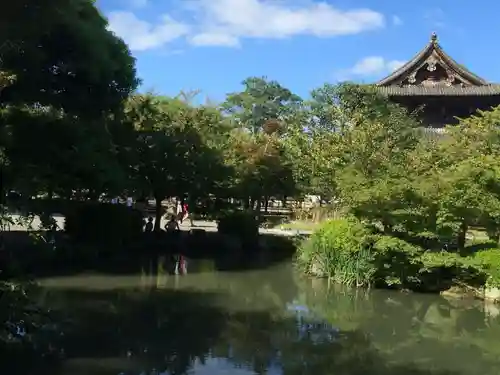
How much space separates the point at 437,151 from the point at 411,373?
32.9 feet

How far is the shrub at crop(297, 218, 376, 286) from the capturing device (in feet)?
49.2

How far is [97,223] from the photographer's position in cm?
1847

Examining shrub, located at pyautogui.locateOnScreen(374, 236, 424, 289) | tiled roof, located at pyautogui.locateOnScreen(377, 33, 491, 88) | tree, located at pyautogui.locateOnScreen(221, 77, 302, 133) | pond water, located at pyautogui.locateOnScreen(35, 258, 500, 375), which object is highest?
tree, located at pyautogui.locateOnScreen(221, 77, 302, 133)

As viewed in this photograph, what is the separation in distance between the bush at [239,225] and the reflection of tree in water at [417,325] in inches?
283

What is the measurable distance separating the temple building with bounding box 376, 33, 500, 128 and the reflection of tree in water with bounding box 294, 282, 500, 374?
1535 centimetres

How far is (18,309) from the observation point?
7047 mm

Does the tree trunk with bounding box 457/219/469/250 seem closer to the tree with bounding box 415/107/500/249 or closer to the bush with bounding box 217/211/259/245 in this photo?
the tree with bounding box 415/107/500/249

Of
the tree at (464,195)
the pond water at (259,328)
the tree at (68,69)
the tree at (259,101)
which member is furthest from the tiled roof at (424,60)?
the tree at (259,101)

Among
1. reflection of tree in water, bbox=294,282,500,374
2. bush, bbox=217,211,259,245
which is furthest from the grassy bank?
bush, bbox=217,211,259,245

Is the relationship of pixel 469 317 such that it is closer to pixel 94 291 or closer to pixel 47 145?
pixel 94 291

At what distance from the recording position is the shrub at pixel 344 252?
49.2ft

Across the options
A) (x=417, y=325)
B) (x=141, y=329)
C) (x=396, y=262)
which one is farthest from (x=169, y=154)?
(x=417, y=325)

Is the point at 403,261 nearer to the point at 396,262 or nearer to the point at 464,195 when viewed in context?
the point at 396,262

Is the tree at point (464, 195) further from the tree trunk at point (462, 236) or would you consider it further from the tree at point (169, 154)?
the tree at point (169, 154)
